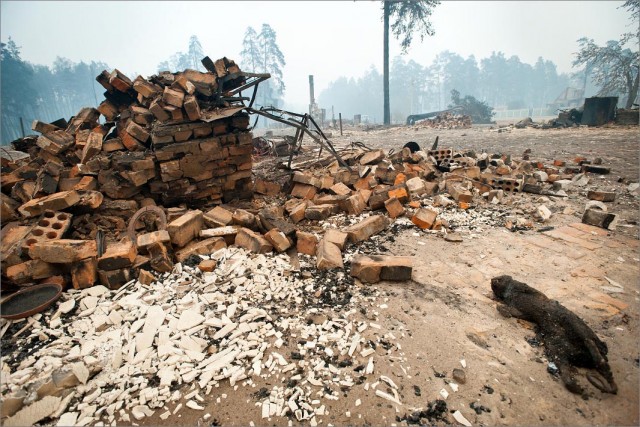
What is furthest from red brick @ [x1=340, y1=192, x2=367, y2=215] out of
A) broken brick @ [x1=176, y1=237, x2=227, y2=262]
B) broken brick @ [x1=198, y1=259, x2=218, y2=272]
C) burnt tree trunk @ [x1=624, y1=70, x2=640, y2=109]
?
burnt tree trunk @ [x1=624, y1=70, x2=640, y2=109]

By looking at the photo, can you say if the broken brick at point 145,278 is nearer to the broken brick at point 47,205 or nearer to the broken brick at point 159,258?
the broken brick at point 159,258

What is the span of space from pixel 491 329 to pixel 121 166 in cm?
527

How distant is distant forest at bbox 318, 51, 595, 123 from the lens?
7825cm

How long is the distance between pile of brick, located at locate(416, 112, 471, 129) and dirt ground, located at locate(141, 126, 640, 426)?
20.2 meters

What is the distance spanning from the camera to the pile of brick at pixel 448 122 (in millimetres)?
22830

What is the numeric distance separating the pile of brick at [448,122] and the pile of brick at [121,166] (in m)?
21.3

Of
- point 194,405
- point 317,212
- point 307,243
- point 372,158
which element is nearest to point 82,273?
point 194,405

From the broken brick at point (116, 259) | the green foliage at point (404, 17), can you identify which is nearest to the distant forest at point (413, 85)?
the green foliage at point (404, 17)

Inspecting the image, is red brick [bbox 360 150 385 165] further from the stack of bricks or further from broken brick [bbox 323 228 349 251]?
broken brick [bbox 323 228 349 251]

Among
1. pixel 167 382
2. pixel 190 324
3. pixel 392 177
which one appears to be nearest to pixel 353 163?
pixel 392 177

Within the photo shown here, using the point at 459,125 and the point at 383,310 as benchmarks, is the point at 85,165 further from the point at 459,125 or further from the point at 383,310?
the point at 459,125

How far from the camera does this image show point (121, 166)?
14.5 feet

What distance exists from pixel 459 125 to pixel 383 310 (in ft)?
79.3

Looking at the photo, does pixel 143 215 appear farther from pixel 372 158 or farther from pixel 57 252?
pixel 372 158
